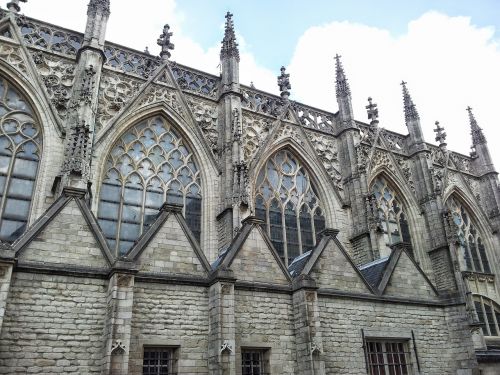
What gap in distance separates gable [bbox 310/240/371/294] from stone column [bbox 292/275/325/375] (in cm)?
66

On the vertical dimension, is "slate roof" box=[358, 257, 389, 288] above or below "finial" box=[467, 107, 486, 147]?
below

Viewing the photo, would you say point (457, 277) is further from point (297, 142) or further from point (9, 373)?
point (9, 373)

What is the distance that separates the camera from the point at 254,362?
8914mm

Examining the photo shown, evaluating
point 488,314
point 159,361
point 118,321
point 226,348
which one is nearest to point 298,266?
point 226,348

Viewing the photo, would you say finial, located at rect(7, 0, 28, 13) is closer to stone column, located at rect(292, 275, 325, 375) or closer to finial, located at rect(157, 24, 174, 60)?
finial, located at rect(157, 24, 174, 60)

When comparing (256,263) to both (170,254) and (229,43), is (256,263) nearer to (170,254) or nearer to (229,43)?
(170,254)

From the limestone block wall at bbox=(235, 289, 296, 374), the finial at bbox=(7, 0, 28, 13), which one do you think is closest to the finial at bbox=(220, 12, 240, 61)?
the finial at bbox=(7, 0, 28, 13)

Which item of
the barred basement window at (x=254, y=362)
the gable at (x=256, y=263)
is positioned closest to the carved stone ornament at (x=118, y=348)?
the barred basement window at (x=254, y=362)

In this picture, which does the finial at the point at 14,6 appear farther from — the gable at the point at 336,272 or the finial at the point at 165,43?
the gable at the point at 336,272

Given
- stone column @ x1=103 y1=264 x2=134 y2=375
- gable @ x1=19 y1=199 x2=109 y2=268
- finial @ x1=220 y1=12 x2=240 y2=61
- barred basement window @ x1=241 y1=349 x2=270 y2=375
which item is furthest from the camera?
finial @ x1=220 y1=12 x2=240 y2=61

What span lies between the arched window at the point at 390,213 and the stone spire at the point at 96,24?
11943 millimetres

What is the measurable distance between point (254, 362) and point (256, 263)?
1.99m

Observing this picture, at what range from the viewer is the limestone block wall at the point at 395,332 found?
9609mm

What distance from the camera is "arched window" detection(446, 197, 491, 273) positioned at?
20359mm
